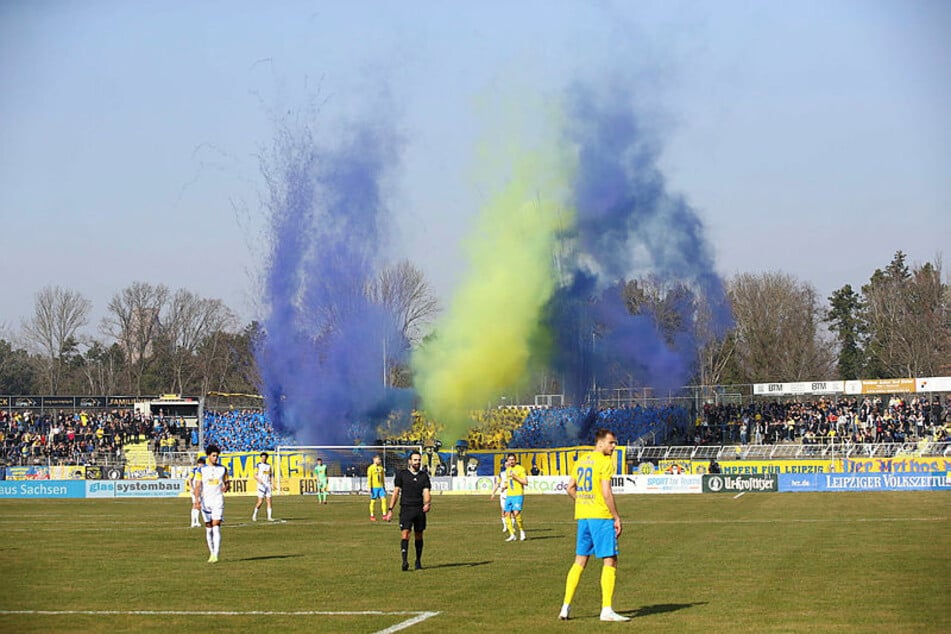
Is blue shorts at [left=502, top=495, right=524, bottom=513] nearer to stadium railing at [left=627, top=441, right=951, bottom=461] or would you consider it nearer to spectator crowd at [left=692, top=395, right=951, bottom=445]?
stadium railing at [left=627, top=441, right=951, bottom=461]

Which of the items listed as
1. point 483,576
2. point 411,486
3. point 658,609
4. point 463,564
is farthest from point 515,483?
point 658,609

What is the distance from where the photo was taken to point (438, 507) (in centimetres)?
4706

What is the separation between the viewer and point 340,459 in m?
65.2

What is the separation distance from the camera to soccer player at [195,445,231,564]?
23438 mm

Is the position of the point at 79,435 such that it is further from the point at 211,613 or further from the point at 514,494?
the point at 211,613

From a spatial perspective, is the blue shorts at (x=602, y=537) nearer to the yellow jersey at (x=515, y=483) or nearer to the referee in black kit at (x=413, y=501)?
the referee in black kit at (x=413, y=501)

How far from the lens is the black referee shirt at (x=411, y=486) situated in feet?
72.5

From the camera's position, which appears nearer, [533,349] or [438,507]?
[438,507]

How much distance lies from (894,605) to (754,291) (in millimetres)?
93897

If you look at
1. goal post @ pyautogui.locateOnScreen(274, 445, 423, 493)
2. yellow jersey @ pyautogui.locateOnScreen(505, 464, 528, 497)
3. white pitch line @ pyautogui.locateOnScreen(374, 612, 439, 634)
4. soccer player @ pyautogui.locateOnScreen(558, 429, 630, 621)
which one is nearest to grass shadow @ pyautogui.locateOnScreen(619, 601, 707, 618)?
soccer player @ pyautogui.locateOnScreen(558, 429, 630, 621)

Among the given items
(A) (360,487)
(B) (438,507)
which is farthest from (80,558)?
(A) (360,487)

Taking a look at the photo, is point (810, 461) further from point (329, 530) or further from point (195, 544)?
point (195, 544)

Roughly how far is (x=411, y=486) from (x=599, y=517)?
848 centimetres

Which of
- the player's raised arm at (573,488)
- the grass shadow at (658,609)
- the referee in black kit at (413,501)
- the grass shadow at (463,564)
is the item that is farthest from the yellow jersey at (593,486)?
the grass shadow at (463,564)
